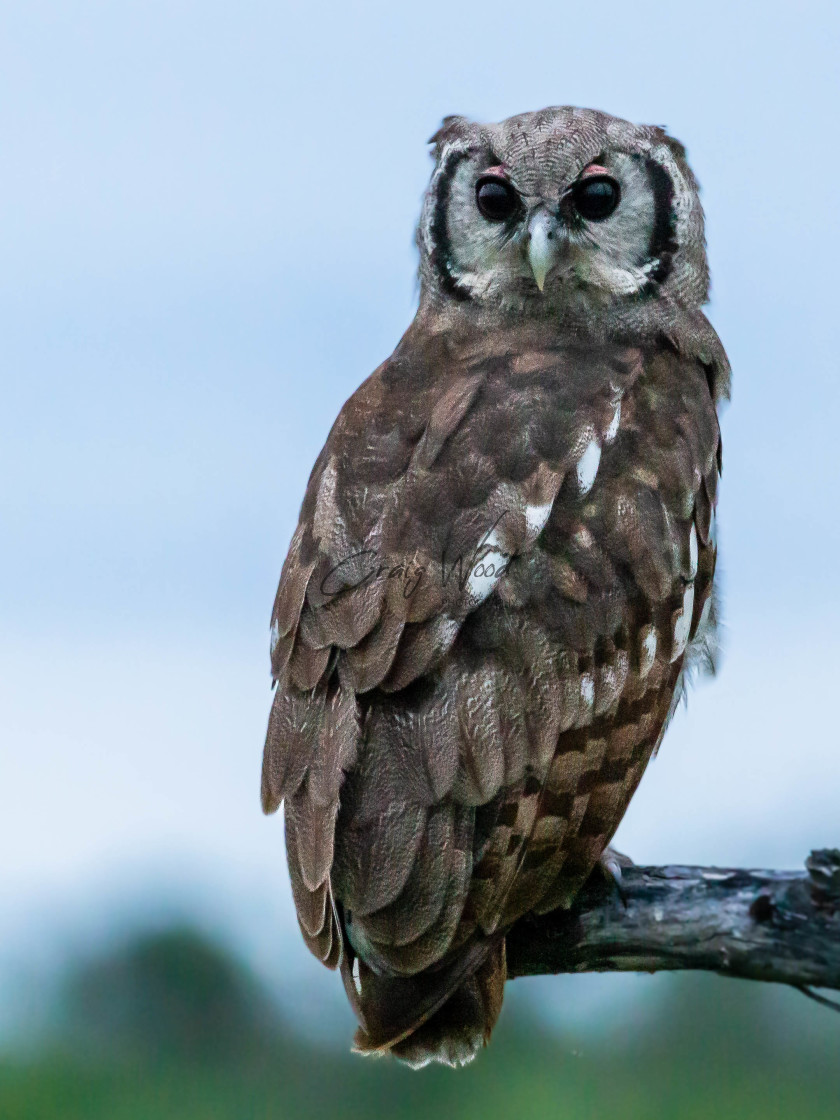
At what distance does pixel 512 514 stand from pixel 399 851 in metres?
0.97

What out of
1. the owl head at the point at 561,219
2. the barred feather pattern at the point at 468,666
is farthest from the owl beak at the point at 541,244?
the barred feather pattern at the point at 468,666

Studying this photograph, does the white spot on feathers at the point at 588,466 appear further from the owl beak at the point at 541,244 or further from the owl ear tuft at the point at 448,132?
the owl ear tuft at the point at 448,132

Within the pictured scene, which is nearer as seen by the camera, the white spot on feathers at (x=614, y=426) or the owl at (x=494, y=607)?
the owl at (x=494, y=607)

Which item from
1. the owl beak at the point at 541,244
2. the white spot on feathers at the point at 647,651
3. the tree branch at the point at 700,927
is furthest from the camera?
the owl beak at the point at 541,244

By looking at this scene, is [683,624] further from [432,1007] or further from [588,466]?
[432,1007]

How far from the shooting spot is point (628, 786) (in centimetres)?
423

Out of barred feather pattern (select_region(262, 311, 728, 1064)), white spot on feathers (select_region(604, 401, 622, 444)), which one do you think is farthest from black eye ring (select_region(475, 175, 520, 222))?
white spot on feathers (select_region(604, 401, 622, 444))

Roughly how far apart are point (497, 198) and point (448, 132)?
0.53 metres

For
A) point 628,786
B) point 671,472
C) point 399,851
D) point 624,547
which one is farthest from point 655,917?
point 671,472

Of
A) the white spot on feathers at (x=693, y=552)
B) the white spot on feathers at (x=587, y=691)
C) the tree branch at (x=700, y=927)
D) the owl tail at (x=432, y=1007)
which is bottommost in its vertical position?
the owl tail at (x=432, y=1007)

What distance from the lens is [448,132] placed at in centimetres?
523

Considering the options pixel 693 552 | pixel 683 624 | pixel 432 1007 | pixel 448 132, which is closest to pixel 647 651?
pixel 683 624

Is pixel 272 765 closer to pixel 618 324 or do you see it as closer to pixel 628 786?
pixel 628 786

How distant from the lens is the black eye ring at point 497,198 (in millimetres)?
4816
